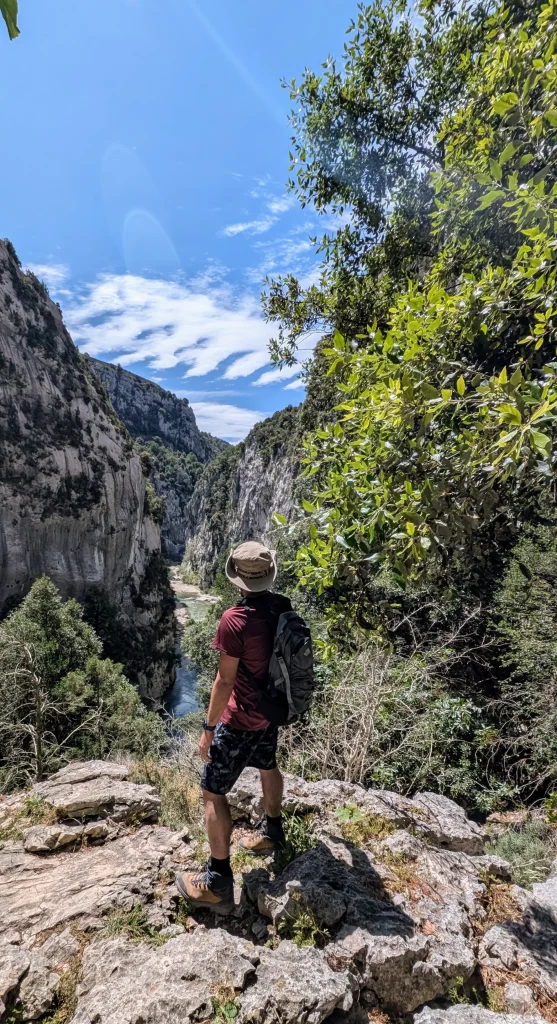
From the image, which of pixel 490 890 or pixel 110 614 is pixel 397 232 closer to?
pixel 490 890

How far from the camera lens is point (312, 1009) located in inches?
73.9

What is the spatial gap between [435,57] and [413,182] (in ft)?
3.08

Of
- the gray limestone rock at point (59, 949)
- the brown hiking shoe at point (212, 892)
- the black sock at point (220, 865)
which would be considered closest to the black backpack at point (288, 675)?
the black sock at point (220, 865)

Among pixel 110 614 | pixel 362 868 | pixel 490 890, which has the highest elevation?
pixel 362 868

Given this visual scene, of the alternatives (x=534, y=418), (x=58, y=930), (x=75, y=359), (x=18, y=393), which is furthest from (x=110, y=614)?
(x=534, y=418)

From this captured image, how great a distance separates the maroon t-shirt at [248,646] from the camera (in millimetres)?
2504

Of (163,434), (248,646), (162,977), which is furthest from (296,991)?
(163,434)

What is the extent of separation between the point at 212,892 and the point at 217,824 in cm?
40

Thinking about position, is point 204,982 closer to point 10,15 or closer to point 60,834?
point 60,834

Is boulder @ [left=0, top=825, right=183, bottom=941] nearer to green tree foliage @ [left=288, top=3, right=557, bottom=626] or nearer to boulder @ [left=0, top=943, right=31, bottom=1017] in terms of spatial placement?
boulder @ [left=0, top=943, right=31, bottom=1017]

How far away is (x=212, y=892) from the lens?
101 inches

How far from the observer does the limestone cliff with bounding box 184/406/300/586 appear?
62.0 metres

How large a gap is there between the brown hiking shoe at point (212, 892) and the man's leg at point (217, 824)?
138 mm

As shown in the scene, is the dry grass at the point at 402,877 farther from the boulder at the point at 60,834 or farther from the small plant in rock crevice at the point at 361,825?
the boulder at the point at 60,834
